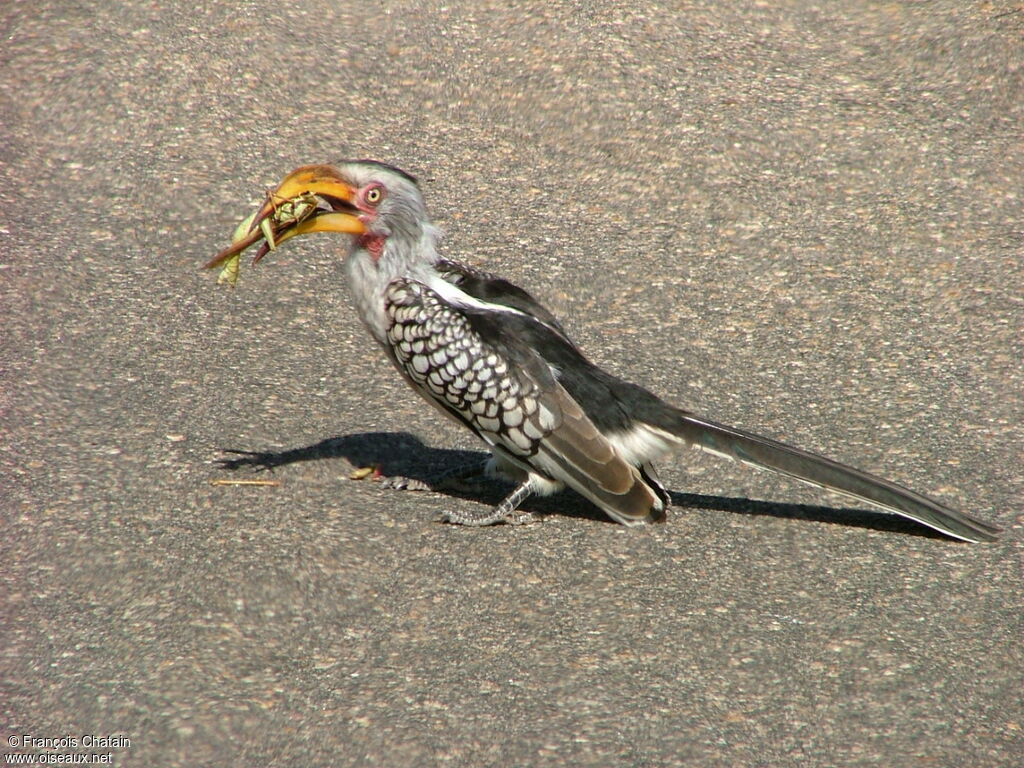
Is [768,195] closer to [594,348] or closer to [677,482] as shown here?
[594,348]

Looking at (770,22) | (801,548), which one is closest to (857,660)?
(801,548)

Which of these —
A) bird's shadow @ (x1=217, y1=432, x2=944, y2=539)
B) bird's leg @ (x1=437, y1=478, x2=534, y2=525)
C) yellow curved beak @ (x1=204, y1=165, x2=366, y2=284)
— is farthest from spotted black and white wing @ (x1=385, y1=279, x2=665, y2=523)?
yellow curved beak @ (x1=204, y1=165, x2=366, y2=284)

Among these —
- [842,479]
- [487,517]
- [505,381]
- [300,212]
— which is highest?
[300,212]

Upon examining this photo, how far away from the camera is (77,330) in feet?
22.2

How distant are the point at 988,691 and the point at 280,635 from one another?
108 inches

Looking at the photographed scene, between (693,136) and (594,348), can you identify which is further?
(693,136)

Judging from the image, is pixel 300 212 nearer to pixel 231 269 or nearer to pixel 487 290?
pixel 231 269

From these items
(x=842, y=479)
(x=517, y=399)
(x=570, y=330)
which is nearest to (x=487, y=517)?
(x=517, y=399)

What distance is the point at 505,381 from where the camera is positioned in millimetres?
5355

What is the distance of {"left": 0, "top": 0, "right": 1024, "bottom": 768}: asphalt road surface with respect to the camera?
4.31 m

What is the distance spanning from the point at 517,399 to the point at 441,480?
2.53 ft

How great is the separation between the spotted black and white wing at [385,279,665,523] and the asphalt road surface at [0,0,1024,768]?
0.28m

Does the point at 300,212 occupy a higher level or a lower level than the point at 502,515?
higher

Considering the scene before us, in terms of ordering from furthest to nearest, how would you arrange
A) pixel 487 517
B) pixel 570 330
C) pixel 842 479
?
pixel 570 330 → pixel 487 517 → pixel 842 479
